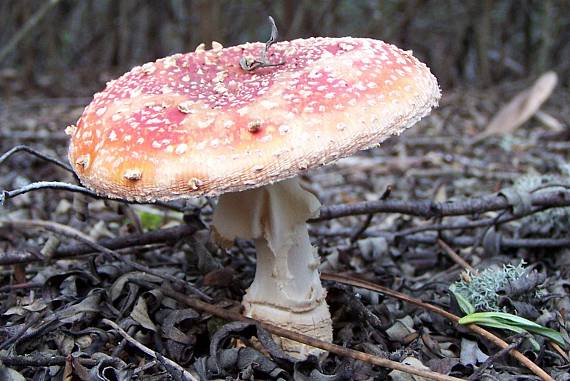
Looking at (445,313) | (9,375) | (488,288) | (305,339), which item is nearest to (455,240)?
(488,288)

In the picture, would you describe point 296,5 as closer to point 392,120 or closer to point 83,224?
point 83,224

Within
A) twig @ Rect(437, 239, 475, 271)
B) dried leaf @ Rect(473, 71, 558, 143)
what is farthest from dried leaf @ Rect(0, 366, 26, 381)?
dried leaf @ Rect(473, 71, 558, 143)

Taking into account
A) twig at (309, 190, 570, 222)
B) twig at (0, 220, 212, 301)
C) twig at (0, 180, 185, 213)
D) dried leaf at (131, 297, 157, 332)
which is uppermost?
twig at (0, 180, 185, 213)

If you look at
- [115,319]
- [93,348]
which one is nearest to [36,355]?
[93,348]

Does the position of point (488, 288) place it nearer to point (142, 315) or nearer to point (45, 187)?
point (142, 315)

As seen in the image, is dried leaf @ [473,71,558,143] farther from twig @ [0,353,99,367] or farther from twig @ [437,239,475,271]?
twig @ [0,353,99,367]

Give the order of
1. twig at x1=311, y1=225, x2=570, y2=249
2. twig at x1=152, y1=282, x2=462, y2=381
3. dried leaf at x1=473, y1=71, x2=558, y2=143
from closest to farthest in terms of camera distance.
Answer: twig at x1=152, y1=282, x2=462, y2=381 < twig at x1=311, y1=225, x2=570, y2=249 < dried leaf at x1=473, y1=71, x2=558, y2=143
